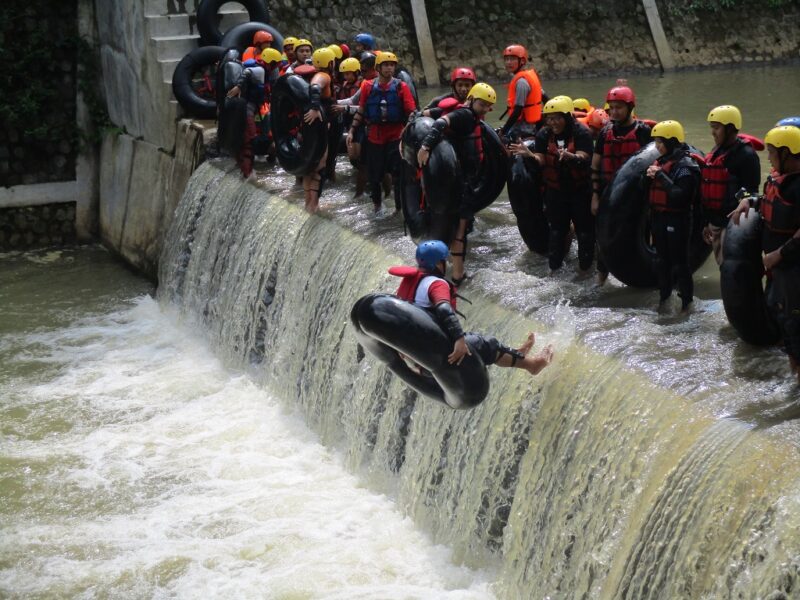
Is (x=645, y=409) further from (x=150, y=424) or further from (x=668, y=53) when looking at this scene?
(x=668, y=53)

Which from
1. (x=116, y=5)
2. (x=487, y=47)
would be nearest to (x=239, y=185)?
(x=116, y=5)

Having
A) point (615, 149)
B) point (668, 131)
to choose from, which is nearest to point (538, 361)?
point (668, 131)

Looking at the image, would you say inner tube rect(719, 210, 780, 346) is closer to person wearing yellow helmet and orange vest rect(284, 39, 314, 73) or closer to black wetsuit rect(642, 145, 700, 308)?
black wetsuit rect(642, 145, 700, 308)

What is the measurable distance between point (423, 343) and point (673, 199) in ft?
5.69

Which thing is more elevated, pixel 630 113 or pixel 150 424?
pixel 630 113

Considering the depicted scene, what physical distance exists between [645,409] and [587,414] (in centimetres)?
40

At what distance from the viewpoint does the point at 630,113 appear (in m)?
7.18

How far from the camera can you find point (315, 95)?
9875 mm

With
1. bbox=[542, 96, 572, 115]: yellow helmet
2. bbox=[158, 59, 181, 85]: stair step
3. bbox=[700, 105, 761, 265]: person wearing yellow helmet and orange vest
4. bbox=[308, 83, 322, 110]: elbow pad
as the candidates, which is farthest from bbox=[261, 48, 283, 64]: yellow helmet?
bbox=[700, 105, 761, 265]: person wearing yellow helmet and orange vest

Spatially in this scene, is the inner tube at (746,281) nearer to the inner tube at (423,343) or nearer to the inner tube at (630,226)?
the inner tube at (630,226)

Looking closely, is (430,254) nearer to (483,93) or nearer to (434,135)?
(434,135)

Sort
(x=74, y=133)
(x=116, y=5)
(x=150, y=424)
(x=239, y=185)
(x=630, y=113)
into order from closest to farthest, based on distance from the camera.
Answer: (x=630, y=113) < (x=150, y=424) < (x=239, y=185) < (x=116, y=5) < (x=74, y=133)

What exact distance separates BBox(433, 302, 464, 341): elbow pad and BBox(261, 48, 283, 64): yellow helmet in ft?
20.3

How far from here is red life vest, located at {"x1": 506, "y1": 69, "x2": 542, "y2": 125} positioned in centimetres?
919
